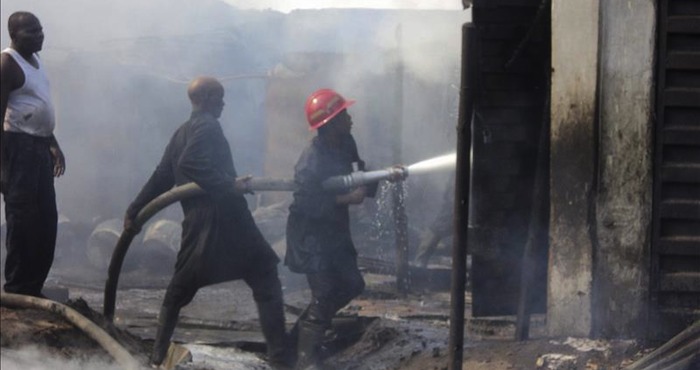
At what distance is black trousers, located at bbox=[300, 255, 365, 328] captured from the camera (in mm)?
8641

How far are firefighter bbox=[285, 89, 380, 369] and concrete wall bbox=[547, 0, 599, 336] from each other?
1605mm

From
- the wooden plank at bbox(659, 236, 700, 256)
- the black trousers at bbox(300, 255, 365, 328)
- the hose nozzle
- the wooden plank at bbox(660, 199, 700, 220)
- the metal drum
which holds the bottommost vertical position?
the metal drum

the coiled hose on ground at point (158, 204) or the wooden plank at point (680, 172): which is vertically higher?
the wooden plank at point (680, 172)

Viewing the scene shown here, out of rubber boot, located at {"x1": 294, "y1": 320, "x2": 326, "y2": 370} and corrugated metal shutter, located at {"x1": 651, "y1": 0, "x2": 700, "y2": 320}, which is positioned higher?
corrugated metal shutter, located at {"x1": 651, "y1": 0, "x2": 700, "y2": 320}

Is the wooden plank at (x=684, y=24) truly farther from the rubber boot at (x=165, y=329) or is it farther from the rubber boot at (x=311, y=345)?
the rubber boot at (x=165, y=329)

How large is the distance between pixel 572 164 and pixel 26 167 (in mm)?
3353

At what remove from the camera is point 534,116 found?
8297mm

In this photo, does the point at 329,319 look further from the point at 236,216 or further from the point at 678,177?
the point at 678,177

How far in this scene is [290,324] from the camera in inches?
400

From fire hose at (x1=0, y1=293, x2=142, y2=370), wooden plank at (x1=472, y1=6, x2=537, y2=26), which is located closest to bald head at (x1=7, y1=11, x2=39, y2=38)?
fire hose at (x1=0, y1=293, x2=142, y2=370)

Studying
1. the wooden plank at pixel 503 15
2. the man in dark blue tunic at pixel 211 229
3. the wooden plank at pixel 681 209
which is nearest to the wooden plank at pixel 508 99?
the wooden plank at pixel 503 15

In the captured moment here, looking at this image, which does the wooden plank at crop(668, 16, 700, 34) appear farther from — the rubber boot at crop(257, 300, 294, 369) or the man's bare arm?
the man's bare arm

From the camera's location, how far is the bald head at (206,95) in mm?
8516

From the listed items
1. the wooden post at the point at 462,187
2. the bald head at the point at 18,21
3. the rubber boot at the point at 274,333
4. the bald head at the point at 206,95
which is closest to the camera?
the wooden post at the point at 462,187
